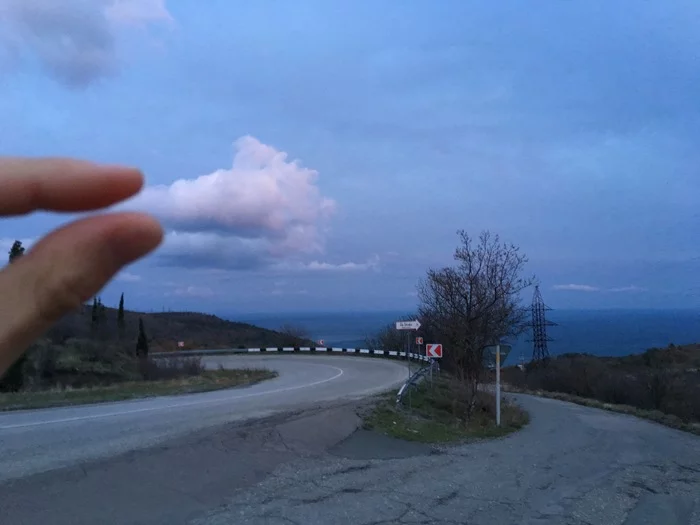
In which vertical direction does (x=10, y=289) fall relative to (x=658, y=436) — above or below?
above

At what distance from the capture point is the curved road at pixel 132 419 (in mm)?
11211

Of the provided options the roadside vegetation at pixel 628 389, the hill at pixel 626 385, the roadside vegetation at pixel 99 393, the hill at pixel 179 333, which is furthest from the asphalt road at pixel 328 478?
the hill at pixel 179 333

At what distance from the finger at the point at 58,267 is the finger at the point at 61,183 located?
7 cm

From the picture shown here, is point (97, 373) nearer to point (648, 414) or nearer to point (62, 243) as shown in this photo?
point (648, 414)

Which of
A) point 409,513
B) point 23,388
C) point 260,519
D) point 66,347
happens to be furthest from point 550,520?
point 66,347

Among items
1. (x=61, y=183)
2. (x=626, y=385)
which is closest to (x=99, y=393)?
(x=61, y=183)

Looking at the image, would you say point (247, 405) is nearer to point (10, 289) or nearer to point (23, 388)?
point (23, 388)

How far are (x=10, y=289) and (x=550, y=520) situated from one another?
345 inches

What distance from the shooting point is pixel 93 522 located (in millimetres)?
7855

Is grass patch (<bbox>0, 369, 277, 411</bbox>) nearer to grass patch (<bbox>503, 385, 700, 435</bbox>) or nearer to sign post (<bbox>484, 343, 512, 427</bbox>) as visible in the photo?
sign post (<bbox>484, 343, 512, 427</bbox>)

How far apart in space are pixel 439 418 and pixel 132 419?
8.71m

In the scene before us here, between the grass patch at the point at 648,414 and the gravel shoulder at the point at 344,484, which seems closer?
the gravel shoulder at the point at 344,484

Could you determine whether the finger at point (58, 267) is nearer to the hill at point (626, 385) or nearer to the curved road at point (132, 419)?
the curved road at point (132, 419)

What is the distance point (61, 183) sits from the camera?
4.44ft
